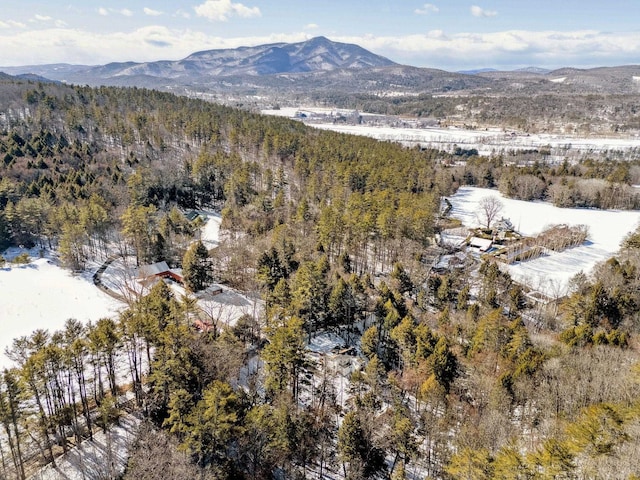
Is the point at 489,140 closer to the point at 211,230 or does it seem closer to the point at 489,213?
the point at 489,213

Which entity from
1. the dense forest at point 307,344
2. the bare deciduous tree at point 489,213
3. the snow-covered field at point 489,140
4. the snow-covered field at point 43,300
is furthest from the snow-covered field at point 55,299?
the snow-covered field at point 489,140

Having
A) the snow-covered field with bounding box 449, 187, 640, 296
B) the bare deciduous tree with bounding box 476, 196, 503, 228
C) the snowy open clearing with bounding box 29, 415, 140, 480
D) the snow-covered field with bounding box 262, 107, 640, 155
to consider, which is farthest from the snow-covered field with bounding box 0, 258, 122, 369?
the snow-covered field with bounding box 262, 107, 640, 155

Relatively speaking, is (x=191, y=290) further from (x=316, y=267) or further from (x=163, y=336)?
(x=163, y=336)

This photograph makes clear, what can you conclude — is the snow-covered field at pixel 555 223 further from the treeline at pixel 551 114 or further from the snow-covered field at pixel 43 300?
the treeline at pixel 551 114

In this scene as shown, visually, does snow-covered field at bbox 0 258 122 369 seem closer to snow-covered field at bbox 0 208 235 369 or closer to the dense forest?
snow-covered field at bbox 0 208 235 369

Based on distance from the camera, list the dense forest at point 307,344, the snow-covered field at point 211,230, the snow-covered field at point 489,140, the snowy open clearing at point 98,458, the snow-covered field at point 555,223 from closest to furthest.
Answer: the dense forest at point 307,344 → the snowy open clearing at point 98,458 → the snow-covered field at point 555,223 → the snow-covered field at point 211,230 → the snow-covered field at point 489,140

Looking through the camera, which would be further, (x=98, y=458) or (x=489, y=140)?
(x=489, y=140)

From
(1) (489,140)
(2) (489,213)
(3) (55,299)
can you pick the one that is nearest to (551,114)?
(1) (489,140)
